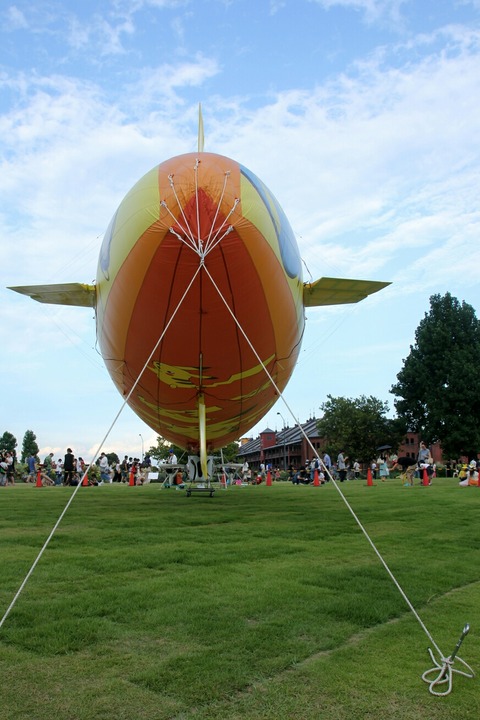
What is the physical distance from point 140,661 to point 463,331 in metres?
51.4

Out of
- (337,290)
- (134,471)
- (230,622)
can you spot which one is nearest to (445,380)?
(134,471)

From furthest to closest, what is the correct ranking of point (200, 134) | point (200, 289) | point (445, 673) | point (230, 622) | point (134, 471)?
point (134, 471) → point (200, 134) → point (200, 289) → point (230, 622) → point (445, 673)

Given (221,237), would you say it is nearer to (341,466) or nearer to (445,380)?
(341,466)

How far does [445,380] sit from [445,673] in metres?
48.0

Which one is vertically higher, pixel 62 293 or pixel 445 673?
pixel 62 293

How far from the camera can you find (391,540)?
27.0 feet

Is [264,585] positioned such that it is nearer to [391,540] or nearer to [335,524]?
[391,540]

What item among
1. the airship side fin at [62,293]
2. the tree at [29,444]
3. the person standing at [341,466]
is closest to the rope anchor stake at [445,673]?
the airship side fin at [62,293]

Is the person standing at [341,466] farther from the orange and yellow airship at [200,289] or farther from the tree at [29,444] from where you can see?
the tree at [29,444]

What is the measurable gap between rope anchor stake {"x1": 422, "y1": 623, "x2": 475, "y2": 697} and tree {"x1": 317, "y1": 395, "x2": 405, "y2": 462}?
211 feet

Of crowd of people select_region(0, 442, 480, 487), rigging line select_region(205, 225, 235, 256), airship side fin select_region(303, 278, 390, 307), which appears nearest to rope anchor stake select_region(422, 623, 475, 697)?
rigging line select_region(205, 225, 235, 256)

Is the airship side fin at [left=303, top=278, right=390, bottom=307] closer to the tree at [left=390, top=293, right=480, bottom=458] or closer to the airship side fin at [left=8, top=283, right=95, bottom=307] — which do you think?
the airship side fin at [left=8, top=283, right=95, bottom=307]

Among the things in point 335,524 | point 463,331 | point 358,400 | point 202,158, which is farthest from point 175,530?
point 358,400

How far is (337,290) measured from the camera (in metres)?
12.5
